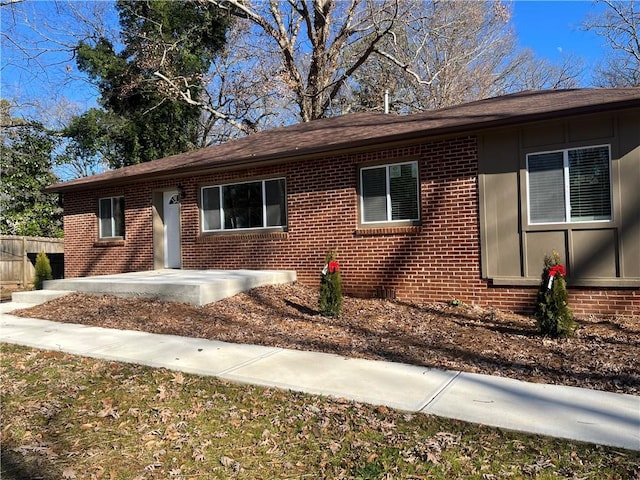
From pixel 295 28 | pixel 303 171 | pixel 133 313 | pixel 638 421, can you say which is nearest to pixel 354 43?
pixel 295 28

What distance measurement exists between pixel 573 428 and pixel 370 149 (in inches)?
277

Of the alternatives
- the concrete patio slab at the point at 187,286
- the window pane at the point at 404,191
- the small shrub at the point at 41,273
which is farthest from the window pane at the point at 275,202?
the small shrub at the point at 41,273

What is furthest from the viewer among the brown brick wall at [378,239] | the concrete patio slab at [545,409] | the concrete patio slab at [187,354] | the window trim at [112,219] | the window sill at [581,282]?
the window trim at [112,219]

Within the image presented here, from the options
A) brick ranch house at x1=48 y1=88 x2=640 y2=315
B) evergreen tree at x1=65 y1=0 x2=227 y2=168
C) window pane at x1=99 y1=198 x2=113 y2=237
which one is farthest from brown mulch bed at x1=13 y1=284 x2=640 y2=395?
evergreen tree at x1=65 y1=0 x2=227 y2=168

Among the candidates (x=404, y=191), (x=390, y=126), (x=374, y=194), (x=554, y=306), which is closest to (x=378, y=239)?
(x=374, y=194)

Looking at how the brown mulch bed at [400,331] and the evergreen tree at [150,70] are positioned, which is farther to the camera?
the evergreen tree at [150,70]

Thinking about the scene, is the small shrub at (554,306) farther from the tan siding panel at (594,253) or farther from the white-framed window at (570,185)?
the white-framed window at (570,185)

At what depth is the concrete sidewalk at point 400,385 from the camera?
13.0ft

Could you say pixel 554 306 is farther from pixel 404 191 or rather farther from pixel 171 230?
pixel 171 230

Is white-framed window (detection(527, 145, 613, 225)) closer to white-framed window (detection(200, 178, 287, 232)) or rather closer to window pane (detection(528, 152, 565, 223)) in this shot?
window pane (detection(528, 152, 565, 223))

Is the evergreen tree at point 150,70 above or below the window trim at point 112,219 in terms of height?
above

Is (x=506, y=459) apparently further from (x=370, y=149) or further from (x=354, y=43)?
(x=354, y=43)

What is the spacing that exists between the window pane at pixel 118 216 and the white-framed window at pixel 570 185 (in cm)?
1118

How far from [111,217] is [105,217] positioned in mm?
277
